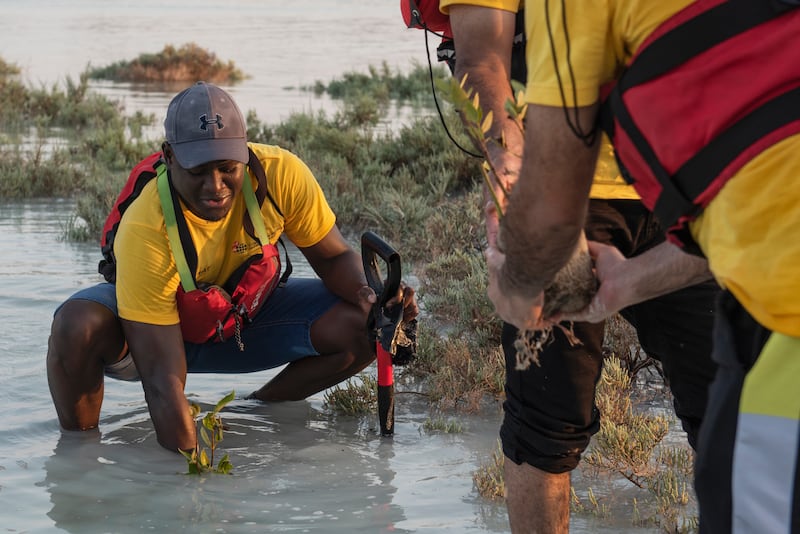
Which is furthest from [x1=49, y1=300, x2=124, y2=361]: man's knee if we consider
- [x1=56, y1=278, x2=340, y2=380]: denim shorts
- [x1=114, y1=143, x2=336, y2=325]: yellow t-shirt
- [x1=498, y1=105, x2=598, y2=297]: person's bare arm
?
[x1=498, y1=105, x2=598, y2=297]: person's bare arm

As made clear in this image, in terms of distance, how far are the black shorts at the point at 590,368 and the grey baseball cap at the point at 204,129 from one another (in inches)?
66.5

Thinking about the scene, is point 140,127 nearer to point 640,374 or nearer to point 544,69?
point 640,374

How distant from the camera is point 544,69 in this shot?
188cm

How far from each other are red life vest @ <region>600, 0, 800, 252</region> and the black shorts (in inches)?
38.6

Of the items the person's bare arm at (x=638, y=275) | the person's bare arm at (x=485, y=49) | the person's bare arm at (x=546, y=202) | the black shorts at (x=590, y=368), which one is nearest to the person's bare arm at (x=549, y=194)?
the person's bare arm at (x=546, y=202)

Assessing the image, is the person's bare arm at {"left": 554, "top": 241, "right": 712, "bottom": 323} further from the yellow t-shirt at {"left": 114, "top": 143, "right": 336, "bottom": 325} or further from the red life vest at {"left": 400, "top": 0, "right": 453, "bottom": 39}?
the yellow t-shirt at {"left": 114, "top": 143, "right": 336, "bottom": 325}

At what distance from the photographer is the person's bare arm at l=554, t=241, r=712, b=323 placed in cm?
222

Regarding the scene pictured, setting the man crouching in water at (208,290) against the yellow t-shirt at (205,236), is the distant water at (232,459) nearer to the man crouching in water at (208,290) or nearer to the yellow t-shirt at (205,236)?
the man crouching in water at (208,290)

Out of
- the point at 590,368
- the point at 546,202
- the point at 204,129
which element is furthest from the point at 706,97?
the point at 204,129

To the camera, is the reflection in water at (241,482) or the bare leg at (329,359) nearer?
the reflection in water at (241,482)

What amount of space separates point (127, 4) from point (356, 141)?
27.4 m

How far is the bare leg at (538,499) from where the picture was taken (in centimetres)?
294

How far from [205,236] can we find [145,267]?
284mm

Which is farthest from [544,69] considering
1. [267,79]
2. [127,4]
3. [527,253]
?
[127,4]
